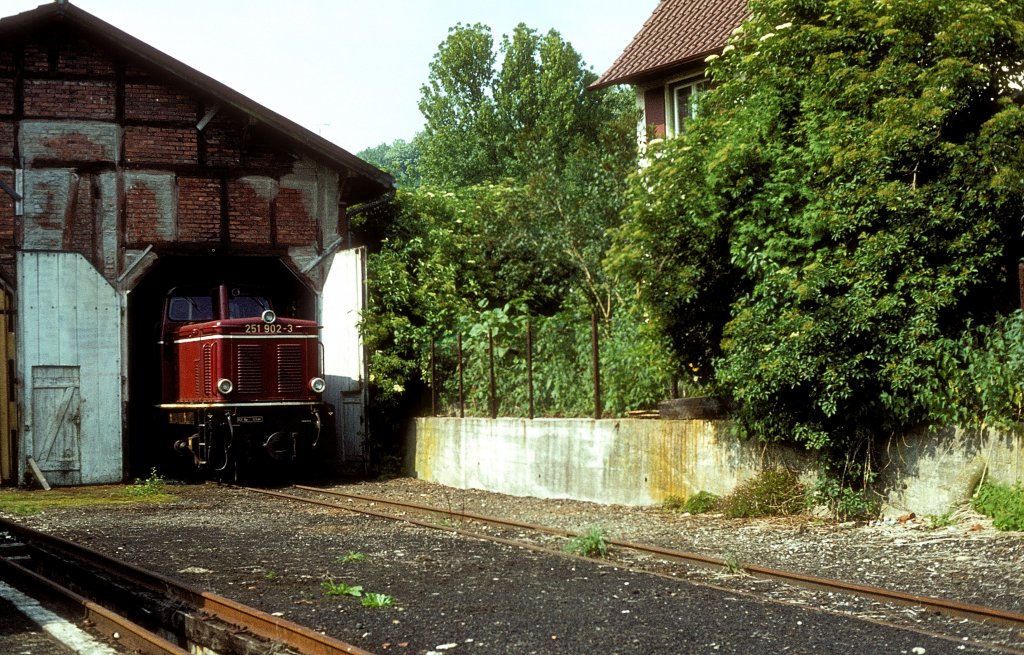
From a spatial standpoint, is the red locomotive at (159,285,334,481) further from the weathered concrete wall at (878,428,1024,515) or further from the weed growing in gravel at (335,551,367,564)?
the weathered concrete wall at (878,428,1024,515)

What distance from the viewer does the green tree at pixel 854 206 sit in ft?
37.0

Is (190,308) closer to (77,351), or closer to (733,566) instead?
(77,351)

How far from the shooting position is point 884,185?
38.0ft

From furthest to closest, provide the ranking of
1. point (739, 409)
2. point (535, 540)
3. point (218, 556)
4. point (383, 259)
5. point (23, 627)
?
point (383, 259) < point (739, 409) < point (535, 540) < point (218, 556) < point (23, 627)

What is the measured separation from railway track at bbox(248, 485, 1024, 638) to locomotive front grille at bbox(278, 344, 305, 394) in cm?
172

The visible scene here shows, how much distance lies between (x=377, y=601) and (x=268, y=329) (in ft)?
37.8

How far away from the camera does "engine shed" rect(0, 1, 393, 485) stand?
19.5 metres

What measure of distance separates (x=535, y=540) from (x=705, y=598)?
360 centimetres

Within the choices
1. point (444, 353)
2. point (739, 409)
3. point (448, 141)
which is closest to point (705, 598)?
point (739, 409)

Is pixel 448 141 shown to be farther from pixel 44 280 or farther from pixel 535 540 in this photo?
Answer: pixel 535 540

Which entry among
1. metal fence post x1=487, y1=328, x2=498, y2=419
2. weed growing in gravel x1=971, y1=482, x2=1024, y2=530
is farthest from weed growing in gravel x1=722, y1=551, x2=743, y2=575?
metal fence post x1=487, y1=328, x2=498, y2=419

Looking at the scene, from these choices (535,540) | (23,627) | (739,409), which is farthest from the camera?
(739,409)

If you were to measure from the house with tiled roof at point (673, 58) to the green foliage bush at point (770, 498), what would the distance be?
1244 cm

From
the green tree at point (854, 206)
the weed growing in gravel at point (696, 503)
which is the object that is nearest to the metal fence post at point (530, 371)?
the weed growing in gravel at point (696, 503)
